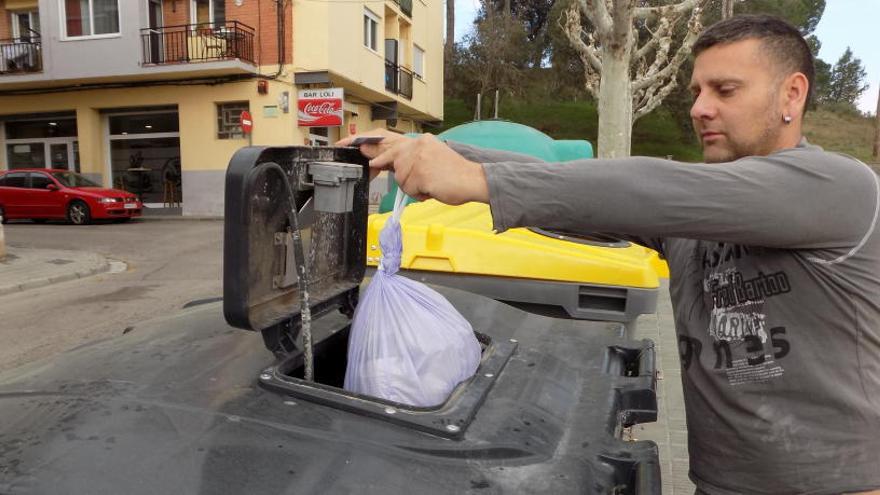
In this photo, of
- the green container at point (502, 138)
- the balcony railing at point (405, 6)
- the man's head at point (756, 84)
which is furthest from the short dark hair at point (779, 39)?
the balcony railing at point (405, 6)

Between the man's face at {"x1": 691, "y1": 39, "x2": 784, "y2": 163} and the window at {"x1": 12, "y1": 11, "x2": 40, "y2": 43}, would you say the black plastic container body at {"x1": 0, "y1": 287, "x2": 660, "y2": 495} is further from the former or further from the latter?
the window at {"x1": 12, "y1": 11, "x2": 40, "y2": 43}

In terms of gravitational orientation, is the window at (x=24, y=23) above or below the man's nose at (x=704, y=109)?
above

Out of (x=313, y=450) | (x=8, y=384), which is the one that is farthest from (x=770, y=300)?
(x=8, y=384)

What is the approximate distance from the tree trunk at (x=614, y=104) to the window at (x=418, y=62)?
14.4m

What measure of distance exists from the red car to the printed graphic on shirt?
55.6 feet

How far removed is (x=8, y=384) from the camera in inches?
54.7

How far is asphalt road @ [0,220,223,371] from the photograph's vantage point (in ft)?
19.2

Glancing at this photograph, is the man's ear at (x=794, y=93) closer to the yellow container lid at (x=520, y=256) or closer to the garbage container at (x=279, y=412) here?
the garbage container at (x=279, y=412)

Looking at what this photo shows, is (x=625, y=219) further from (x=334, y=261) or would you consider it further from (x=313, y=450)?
(x=334, y=261)

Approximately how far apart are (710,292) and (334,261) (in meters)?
0.95

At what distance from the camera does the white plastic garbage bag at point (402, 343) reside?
4.62 feet

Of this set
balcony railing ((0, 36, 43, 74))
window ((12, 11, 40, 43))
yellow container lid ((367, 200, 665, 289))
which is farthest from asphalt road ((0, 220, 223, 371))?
window ((12, 11, 40, 43))

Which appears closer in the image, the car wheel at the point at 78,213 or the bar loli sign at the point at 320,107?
the car wheel at the point at 78,213

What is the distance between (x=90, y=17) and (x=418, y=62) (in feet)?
38.8
